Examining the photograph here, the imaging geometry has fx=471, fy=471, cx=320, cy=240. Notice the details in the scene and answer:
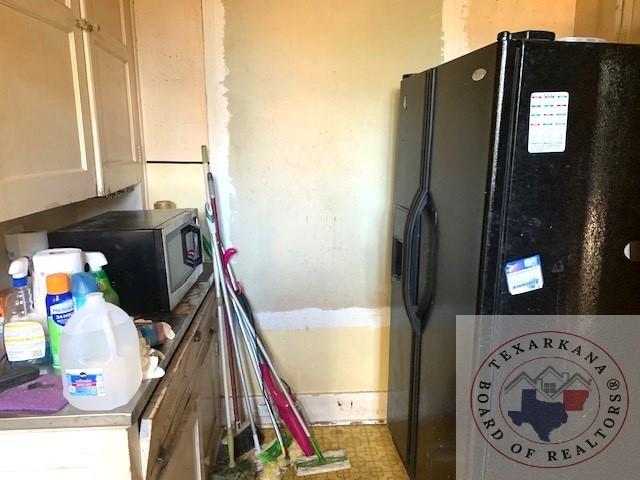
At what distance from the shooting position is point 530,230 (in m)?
1.21

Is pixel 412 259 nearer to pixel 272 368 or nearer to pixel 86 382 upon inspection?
pixel 272 368

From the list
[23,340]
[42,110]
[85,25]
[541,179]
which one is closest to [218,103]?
[85,25]

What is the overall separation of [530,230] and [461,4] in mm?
1294

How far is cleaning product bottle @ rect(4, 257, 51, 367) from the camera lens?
1.12 m

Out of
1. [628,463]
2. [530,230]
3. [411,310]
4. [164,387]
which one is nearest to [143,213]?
[164,387]

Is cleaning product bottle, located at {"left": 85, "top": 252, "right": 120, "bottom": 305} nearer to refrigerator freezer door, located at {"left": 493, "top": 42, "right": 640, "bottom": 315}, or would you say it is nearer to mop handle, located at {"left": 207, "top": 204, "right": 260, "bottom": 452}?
mop handle, located at {"left": 207, "top": 204, "right": 260, "bottom": 452}

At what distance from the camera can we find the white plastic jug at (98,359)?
0.97 m

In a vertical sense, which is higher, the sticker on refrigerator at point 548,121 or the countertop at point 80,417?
the sticker on refrigerator at point 548,121

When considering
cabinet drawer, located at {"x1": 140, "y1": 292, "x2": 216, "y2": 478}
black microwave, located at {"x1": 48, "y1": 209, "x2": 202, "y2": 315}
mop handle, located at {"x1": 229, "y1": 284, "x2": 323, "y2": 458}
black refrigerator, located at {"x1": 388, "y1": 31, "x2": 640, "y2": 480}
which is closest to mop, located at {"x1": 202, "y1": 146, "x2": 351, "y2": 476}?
mop handle, located at {"x1": 229, "y1": 284, "x2": 323, "y2": 458}

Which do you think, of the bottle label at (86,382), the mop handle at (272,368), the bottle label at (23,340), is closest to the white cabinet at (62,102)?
the bottle label at (23,340)

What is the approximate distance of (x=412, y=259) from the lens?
1.68 metres

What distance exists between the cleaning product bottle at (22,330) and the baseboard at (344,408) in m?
1.39

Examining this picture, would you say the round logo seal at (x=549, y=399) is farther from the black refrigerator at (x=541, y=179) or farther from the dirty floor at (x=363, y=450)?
the dirty floor at (x=363, y=450)

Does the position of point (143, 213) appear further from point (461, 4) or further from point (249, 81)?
point (461, 4)
